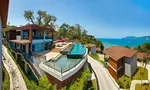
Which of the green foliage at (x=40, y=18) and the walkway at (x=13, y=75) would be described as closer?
the walkway at (x=13, y=75)

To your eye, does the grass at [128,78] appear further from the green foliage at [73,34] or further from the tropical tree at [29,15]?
the tropical tree at [29,15]

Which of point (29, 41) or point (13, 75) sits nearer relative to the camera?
point (13, 75)

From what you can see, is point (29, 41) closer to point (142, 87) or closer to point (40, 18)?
point (142, 87)

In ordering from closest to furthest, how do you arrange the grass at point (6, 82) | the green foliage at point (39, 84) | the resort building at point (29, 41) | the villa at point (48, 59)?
the green foliage at point (39, 84) → the villa at point (48, 59) → the grass at point (6, 82) → the resort building at point (29, 41)

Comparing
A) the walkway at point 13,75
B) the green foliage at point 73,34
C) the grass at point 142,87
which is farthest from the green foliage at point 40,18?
the grass at point 142,87

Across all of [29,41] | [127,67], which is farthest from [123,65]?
[29,41]

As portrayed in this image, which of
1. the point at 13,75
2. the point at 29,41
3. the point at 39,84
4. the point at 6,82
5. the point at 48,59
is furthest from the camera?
the point at 29,41

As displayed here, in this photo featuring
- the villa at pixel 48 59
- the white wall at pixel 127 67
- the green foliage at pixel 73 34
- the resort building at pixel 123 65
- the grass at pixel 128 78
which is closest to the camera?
the villa at pixel 48 59

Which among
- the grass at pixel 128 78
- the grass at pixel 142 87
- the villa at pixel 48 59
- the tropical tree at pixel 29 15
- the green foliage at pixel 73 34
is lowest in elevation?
the grass at pixel 142 87
